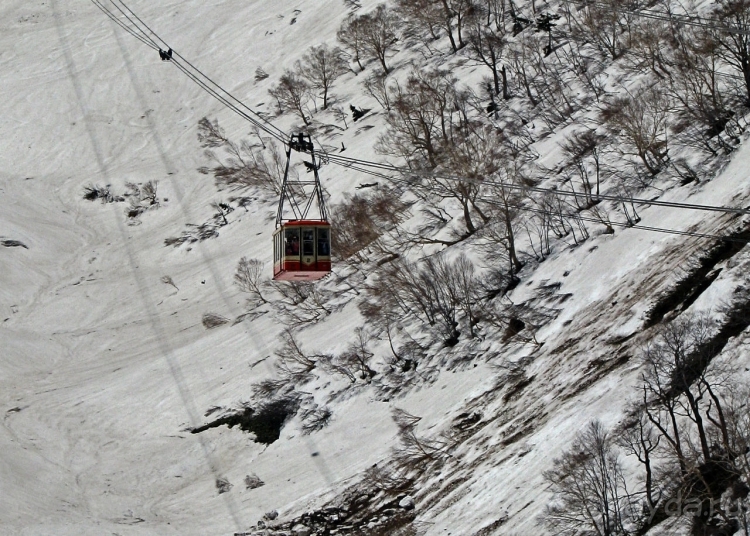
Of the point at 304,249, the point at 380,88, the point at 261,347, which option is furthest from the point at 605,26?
the point at 304,249

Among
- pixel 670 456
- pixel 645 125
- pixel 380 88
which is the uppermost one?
pixel 380 88

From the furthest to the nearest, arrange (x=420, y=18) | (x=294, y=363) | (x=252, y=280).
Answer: (x=420, y=18) < (x=252, y=280) < (x=294, y=363)

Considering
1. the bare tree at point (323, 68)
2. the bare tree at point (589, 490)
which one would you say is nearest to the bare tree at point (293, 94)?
the bare tree at point (323, 68)

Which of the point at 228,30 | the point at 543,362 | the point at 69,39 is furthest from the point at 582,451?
the point at 69,39

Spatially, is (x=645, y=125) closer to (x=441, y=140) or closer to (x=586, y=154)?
(x=586, y=154)

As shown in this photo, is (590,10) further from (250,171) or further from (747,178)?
(747,178)

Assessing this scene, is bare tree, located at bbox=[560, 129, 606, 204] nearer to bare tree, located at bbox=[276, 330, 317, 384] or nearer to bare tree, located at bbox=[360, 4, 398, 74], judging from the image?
bare tree, located at bbox=[276, 330, 317, 384]

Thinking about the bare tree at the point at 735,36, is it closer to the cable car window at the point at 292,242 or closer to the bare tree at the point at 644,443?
the bare tree at the point at 644,443
